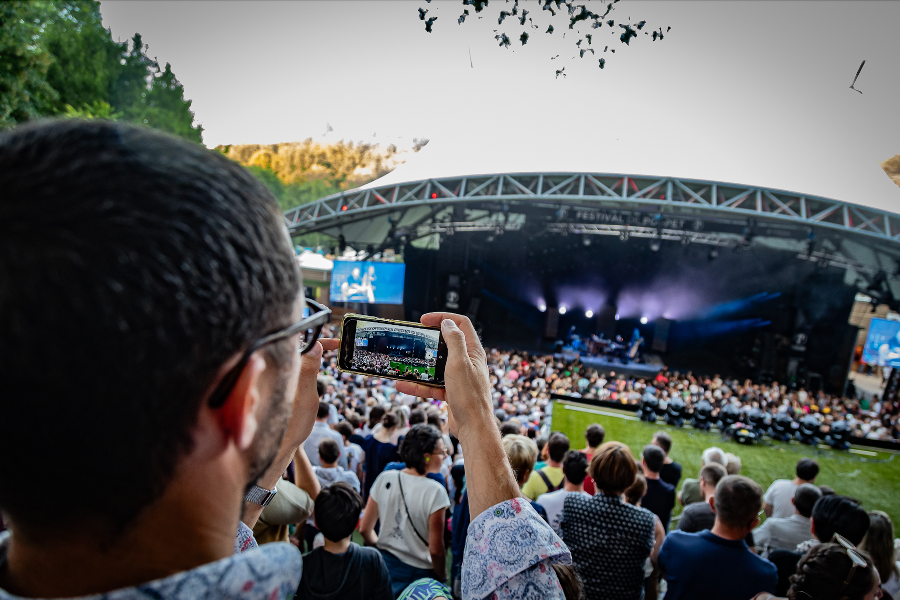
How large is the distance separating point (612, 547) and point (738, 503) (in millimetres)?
763

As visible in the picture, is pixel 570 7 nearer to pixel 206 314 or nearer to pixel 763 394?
pixel 206 314

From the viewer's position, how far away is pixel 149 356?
45 centimetres

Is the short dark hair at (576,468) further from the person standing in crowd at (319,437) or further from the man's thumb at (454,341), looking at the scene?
the man's thumb at (454,341)

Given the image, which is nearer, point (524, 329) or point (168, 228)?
point (168, 228)

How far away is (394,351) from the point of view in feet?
5.65

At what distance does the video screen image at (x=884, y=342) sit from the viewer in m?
14.2

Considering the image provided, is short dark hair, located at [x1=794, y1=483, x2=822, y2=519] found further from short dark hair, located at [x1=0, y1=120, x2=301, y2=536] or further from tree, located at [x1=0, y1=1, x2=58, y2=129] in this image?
tree, located at [x1=0, y1=1, x2=58, y2=129]

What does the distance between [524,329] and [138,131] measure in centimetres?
2100

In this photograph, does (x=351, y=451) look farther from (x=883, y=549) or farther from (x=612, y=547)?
(x=883, y=549)

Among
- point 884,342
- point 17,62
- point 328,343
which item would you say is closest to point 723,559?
point 328,343

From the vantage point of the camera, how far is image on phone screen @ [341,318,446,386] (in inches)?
65.7

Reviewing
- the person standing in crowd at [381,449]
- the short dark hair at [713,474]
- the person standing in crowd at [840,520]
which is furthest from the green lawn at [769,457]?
the person standing in crowd at [381,449]

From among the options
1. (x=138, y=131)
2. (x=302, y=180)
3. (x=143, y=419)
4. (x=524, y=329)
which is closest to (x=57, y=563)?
(x=143, y=419)

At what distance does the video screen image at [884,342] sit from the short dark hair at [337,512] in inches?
732
